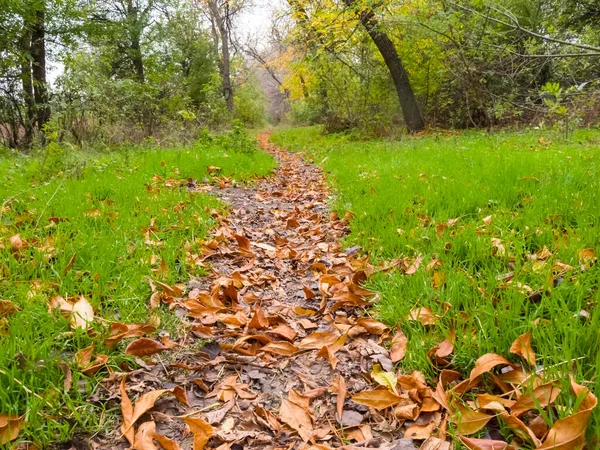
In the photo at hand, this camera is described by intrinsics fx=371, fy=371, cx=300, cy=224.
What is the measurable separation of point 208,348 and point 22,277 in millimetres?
1144

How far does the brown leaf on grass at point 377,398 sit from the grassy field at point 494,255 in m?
0.22

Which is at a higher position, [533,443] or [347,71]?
[347,71]

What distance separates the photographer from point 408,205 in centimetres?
354

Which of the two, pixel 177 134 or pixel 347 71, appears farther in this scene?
pixel 347 71

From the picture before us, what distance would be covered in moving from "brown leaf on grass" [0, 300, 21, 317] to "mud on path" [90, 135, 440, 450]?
2.10ft

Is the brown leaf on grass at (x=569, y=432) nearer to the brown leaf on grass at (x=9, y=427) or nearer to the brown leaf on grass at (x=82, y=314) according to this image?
the brown leaf on grass at (x=9, y=427)

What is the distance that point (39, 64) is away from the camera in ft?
33.5

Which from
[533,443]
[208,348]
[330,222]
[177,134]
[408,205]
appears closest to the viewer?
[533,443]

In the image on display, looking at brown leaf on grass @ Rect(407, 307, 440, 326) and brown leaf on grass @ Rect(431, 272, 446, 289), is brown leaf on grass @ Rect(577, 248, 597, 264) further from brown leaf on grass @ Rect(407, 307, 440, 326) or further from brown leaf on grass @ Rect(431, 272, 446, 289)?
brown leaf on grass @ Rect(407, 307, 440, 326)

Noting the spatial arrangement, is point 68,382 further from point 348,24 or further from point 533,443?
point 348,24

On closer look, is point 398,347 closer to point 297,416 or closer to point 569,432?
point 297,416

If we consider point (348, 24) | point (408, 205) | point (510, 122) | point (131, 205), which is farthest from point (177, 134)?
point (510, 122)

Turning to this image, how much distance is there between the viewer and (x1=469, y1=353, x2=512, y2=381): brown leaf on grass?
1373 millimetres

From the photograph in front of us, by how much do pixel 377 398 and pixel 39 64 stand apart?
12.6 meters
